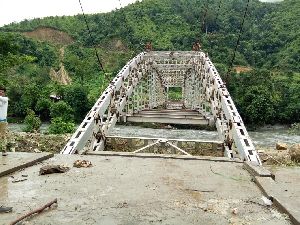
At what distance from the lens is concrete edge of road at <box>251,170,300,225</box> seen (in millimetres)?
4129

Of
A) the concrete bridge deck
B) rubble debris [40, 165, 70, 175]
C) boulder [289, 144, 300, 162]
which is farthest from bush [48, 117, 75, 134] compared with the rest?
rubble debris [40, 165, 70, 175]

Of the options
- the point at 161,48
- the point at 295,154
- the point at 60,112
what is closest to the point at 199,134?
the point at 60,112

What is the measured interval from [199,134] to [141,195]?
110ft

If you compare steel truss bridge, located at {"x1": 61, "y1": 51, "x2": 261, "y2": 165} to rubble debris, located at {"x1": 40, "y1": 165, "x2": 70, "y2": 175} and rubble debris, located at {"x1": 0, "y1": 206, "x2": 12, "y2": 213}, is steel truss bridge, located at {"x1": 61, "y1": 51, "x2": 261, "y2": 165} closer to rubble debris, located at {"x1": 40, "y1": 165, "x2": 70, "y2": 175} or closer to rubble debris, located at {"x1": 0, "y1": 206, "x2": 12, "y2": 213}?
rubble debris, located at {"x1": 40, "y1": 165, "x2": 70, "y2": 175}

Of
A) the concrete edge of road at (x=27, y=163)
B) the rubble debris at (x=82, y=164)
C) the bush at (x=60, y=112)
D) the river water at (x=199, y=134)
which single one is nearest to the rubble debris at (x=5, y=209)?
the concrete edge of road at (x=27, y=163)

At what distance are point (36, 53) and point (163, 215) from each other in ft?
239

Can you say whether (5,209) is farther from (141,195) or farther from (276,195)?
(276,195)

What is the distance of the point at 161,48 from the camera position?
6769 centimetres

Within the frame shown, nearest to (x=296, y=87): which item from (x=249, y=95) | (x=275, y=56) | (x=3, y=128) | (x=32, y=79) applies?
(x=249, y=95)

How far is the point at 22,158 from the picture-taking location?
6.67 meters

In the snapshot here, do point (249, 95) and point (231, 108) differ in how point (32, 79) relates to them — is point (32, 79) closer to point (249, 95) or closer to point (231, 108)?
point (249, 95)

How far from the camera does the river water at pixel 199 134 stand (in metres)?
35.0

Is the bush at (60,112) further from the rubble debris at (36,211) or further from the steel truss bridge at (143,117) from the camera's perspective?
the rubble debris at (36,211)

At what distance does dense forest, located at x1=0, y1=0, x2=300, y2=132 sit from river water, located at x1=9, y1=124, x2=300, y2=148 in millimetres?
2792
